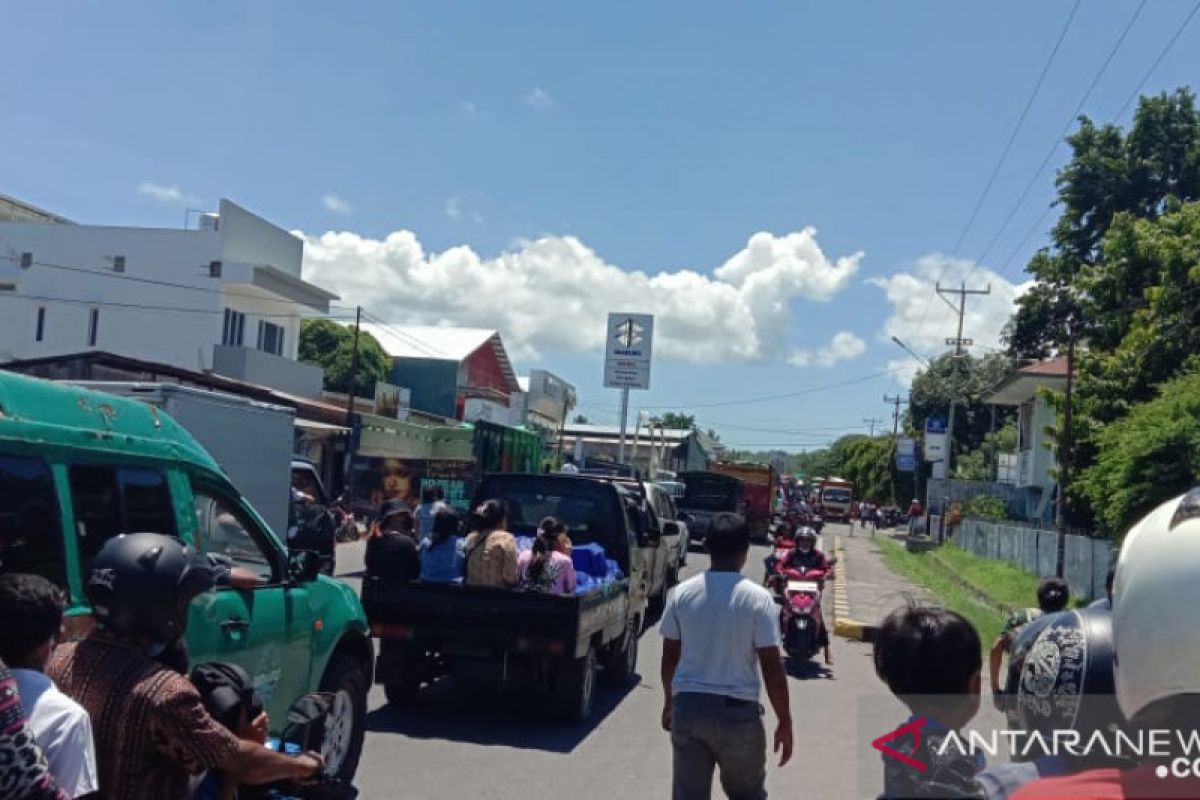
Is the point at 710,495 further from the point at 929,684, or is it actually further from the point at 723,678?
the point at 929,684

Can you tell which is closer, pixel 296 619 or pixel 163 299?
pixel 296 619

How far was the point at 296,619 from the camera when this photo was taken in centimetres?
565

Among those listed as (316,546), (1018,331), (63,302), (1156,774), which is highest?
(1018,331)

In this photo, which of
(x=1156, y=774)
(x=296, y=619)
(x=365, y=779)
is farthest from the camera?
(x=365, y=779)

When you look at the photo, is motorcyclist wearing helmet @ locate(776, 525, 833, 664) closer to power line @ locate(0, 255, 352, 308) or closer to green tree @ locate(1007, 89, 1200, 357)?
power line @ locate(0, 255, 352, 308)

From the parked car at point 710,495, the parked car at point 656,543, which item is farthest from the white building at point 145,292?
the parked car at point 656,543

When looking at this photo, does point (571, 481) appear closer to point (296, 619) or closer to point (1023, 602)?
point (296, 619)

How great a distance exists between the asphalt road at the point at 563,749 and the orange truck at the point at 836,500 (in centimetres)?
5508

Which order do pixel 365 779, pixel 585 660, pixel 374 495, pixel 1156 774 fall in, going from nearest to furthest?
pixel 1156 774
pixel 365 779
pixel 585 660
pixel 374 495

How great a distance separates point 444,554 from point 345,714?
288 centimetres

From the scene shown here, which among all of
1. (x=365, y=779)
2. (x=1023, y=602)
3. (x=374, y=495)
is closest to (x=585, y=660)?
(x=365, y=779)

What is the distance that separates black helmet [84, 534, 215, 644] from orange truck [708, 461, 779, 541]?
35063 millimetres

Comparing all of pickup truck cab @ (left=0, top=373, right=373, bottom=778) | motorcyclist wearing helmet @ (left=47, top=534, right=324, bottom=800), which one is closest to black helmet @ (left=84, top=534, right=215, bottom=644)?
motorcyclist wearing helmet @ (left=47, top=534, right=324, bottom=800)

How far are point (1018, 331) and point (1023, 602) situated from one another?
25337mm
